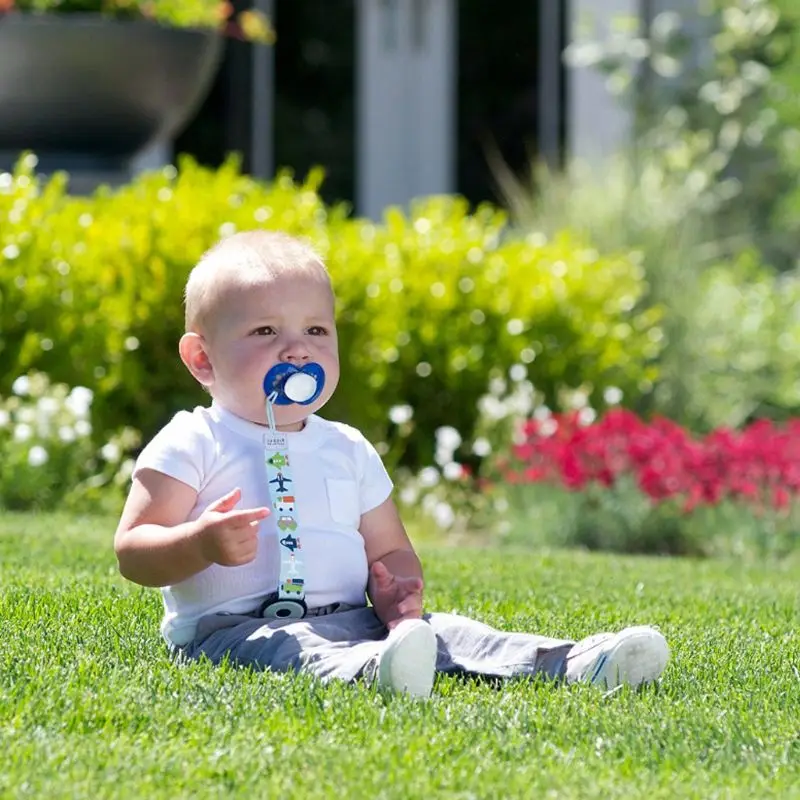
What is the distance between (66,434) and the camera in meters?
6.71

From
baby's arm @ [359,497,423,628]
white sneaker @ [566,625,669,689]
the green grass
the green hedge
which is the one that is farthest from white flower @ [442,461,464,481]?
white sneaker @ [566,625,669,689]

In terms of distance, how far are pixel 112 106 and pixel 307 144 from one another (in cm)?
557

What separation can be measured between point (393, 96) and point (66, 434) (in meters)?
7.28

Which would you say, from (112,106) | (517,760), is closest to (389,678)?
(517,760)

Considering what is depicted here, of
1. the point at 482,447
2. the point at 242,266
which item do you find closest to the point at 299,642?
the point at 242,266

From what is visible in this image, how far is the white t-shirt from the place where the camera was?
332cm

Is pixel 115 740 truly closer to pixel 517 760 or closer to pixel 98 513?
pixel 517 760

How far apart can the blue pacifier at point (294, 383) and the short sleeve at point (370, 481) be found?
267 mm

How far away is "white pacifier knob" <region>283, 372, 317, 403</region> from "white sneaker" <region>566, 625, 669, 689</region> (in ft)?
2.41

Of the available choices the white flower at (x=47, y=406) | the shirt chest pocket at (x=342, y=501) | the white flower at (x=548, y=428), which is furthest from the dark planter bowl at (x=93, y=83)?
the shirt chest pocket at (x=342, y=501)

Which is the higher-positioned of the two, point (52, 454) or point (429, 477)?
point (52, 454)

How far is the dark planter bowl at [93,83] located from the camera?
25.5 feet

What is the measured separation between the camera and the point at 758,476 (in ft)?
22.8

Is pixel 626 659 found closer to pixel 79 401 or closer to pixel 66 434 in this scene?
pixel 79 401
